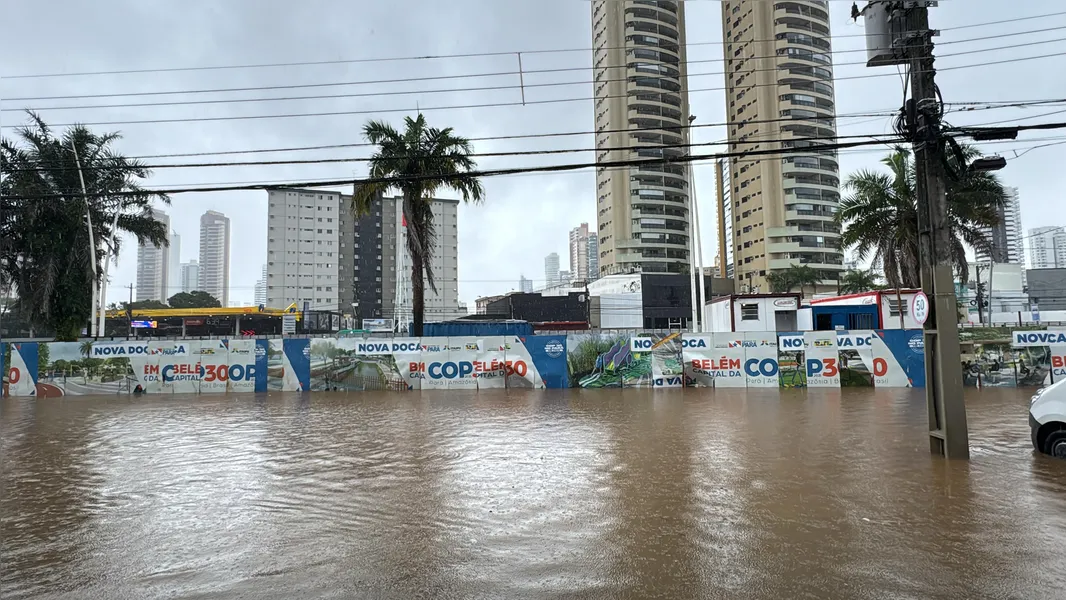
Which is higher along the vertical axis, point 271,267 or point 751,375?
point 271,267

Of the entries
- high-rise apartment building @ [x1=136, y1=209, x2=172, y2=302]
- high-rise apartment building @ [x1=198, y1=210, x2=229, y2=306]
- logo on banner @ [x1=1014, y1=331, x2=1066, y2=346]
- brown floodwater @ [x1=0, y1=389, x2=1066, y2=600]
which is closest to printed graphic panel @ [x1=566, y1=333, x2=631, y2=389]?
brown floodwater @ [x1=0, y1=389, x2=1066, y2=600]

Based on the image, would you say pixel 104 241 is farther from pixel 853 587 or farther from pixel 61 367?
pixel 853 587

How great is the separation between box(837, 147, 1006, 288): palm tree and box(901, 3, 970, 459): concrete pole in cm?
1597

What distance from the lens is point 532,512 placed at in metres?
5.73

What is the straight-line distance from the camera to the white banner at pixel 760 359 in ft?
60.2

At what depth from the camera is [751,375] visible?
18484 millimetres

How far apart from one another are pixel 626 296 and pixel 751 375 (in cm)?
5491

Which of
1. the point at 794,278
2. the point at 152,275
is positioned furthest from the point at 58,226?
the point at 152,275

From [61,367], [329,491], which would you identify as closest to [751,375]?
[329,491]

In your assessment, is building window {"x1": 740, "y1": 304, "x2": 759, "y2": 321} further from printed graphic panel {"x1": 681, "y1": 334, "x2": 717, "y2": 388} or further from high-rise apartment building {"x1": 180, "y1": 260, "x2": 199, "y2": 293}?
high-rise apartment building {"x1": 180, "y1": 260, "x2": 199, "y2": 293}

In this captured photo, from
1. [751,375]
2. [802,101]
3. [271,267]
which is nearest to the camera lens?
[751,375]

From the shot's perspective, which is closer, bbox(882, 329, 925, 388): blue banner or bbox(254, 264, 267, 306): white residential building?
bbox(882, 329, 925, 388): blue banner

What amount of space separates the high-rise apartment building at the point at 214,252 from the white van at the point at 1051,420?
6383 inches

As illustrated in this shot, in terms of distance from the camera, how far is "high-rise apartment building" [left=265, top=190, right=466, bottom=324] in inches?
4331
